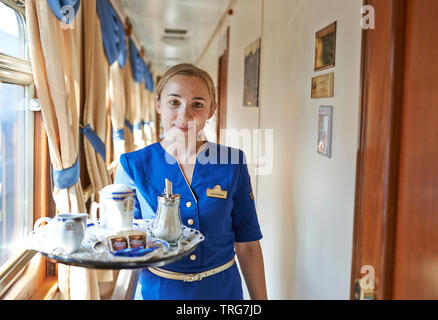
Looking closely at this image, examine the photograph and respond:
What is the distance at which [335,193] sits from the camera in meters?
1.34

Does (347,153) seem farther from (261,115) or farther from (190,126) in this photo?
(261,115)

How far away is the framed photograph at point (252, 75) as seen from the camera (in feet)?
8.53

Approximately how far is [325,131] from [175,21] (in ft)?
11.7

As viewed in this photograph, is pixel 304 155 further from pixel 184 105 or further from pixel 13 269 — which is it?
pixel 13 269

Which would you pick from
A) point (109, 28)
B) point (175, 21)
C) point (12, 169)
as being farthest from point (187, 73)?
point (175, 21)

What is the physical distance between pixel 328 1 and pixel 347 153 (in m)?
0.59

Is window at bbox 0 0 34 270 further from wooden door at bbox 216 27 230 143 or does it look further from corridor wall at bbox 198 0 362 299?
wooden door at bbox 216 27 230 143

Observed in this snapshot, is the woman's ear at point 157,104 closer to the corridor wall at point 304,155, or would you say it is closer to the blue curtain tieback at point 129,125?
the corridor wall at point 304,155

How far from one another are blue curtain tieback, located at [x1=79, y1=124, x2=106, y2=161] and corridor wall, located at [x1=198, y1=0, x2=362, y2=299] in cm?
110

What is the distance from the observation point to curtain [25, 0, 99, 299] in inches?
66.9

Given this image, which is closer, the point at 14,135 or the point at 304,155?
the point at 304,155

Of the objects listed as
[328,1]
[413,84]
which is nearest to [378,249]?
[413,84]

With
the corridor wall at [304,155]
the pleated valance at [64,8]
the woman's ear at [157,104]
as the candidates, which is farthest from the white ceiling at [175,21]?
the woman's ear at [157,104]

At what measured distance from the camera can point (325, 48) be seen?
144 cm
